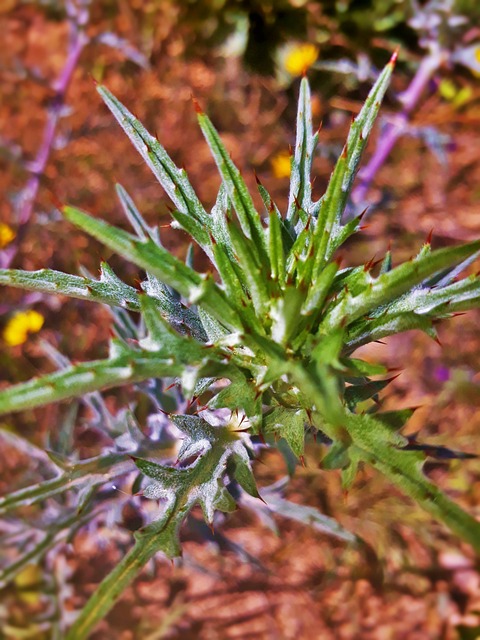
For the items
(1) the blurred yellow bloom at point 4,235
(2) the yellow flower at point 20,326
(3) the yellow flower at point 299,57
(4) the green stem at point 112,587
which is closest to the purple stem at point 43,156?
(1) the blurred yellow bloom at point 4,235

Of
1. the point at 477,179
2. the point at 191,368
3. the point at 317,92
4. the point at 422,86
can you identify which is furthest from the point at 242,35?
the point at 191,368

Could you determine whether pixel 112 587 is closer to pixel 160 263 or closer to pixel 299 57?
pixel 160 263

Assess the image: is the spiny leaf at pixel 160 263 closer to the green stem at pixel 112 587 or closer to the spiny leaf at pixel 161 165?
the spiny leaf at pixel 161 165

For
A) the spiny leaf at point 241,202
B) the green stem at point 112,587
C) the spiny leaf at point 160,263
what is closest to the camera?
the spiny leaf at point 160,263

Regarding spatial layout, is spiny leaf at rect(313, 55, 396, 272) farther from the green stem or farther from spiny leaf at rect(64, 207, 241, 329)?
the green stem

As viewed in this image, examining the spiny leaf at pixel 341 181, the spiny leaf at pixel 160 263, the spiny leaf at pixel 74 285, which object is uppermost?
the spiny leaf at pixel 341 181

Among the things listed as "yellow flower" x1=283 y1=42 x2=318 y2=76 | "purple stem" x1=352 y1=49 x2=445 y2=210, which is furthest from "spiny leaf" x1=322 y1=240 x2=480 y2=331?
"yellow flower" x1=283 y1=42 x2=318 y2=76
